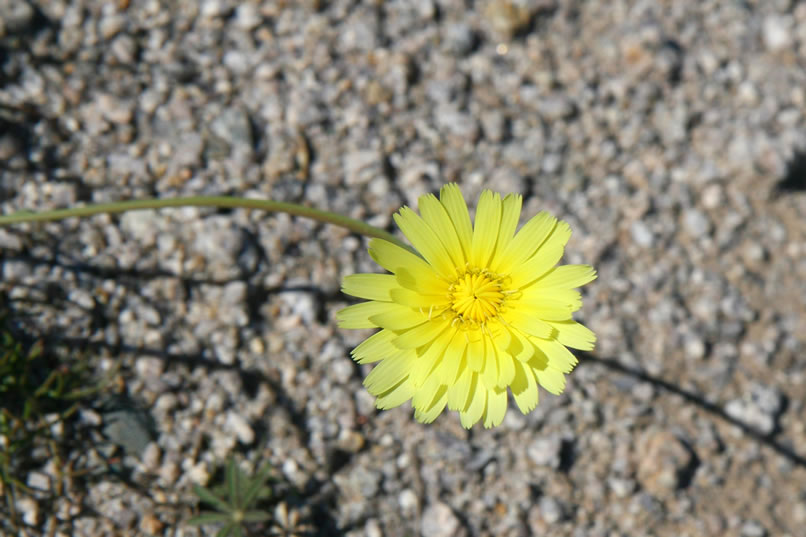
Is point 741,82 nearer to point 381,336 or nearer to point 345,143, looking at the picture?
point 345,143

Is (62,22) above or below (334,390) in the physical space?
above

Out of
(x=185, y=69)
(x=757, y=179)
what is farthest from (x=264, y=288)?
(x=757, y=179)

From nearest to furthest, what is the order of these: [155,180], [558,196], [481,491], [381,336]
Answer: [381,336], [481,491], [155,180], [558,196]

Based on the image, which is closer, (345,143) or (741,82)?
(345,143)

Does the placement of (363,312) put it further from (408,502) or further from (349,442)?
(408,502)

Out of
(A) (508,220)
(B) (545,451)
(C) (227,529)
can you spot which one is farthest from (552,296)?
(C) (227,529)

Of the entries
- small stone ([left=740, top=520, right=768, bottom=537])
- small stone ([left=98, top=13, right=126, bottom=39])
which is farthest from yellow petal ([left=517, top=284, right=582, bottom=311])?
small stone ([left=98, top=13, right=126, bottom=39])

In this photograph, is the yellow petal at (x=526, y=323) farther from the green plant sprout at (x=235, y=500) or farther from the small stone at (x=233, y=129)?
the small stone at (x=233, y=129)
